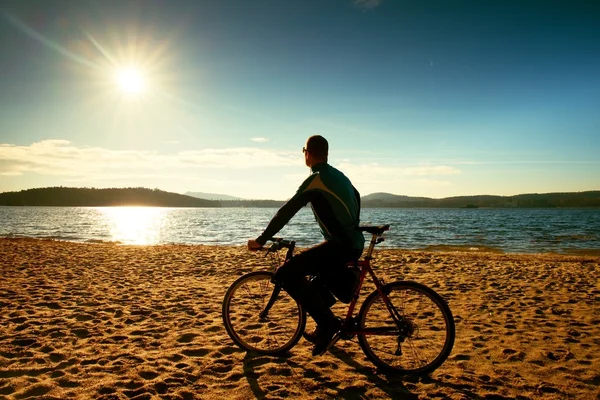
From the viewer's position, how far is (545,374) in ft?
15.4

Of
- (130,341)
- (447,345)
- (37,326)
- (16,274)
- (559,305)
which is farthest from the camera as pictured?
(16,274)

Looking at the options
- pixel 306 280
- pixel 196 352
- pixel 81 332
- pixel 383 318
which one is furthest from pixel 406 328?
pixel 81 332

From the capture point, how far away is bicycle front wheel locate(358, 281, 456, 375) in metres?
4.47

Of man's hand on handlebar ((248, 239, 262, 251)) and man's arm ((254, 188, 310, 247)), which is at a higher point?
man's arm ((254, 188, 310, 247))

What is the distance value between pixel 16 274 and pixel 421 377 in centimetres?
1286

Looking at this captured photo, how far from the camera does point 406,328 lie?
15.0ft

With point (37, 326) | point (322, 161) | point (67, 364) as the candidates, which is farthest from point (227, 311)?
point (37, 326)

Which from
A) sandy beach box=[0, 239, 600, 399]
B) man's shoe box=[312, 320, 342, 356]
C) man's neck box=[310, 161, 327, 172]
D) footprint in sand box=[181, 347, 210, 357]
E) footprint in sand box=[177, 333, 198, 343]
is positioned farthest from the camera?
footprint in sand box=[177, 333, 198, 343]

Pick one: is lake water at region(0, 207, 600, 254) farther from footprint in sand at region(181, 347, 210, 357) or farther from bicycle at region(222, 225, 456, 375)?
footprint in sand at region(181, 347, 210, 357)

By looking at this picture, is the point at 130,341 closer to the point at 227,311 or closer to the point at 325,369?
the point at 227,311

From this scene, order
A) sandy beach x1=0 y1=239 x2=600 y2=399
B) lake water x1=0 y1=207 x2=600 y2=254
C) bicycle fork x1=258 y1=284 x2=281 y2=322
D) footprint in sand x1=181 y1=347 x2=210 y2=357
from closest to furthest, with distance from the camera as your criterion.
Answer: sandy beach x1=0 y1=239 x2=600 y2=399
bicycle fork x1=258 y1=284 x2=281 y2=322
footprint in sand x1=181 y1=347 x2=210 y2=357
lake water x1=0 y1=207 x2=600 y2=254

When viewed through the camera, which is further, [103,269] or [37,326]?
[103,269]

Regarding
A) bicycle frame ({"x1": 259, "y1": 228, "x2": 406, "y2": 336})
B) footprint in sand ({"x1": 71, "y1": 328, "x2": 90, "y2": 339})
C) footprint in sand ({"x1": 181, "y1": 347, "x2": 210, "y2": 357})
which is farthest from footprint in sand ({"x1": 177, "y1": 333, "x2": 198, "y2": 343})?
bicycle frame ({"x1": 259, "y1": 228, "x2": 406, "y2": 336})

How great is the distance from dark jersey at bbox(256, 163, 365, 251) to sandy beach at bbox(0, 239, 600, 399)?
1.76 meters
